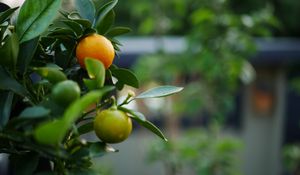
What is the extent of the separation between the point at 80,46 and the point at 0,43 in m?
0.10

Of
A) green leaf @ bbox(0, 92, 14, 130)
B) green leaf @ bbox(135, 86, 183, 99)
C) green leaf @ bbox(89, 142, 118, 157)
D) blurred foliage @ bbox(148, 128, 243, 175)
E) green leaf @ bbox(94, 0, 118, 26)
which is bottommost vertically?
blurred foliage @ bbox(148, 128, 243, 175)

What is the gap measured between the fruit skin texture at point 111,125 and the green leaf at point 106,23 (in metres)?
0.15

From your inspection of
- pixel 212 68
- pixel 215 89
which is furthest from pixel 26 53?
pixel 215 89

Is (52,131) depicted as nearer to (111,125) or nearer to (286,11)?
(111,125)

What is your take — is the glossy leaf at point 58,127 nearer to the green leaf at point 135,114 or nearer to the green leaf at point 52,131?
the green leaf at point 52,131

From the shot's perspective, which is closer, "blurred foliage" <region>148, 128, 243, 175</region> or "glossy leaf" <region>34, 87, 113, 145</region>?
"glossy leaf" <region>34, 87, 113, 145</region>

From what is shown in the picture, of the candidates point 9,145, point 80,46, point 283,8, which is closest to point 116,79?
point 80,46

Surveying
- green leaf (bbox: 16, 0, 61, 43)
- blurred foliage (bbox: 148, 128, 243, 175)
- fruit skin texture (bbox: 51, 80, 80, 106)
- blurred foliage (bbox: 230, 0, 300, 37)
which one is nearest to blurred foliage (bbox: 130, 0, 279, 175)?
blurred foliage (bbox: 148, 128, 243, 175)

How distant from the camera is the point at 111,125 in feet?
2.08

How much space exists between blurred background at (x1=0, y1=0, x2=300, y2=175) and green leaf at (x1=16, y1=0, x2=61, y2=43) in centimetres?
20

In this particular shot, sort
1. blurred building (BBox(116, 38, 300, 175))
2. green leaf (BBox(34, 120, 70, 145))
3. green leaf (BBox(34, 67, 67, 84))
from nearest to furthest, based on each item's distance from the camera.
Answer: green leaf (BBox(34, 120, 70, 145)), green leaf (BBox(34, 67, 67, 84)), blurred building (BBox(116, 38, 300, 175))

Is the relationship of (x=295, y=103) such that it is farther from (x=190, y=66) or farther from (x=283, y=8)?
(x=190, y=66)

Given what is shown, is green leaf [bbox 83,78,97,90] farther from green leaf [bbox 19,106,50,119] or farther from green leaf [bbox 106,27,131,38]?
green leaf [bbox 106,27,131,38]

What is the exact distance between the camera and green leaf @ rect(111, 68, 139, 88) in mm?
753
